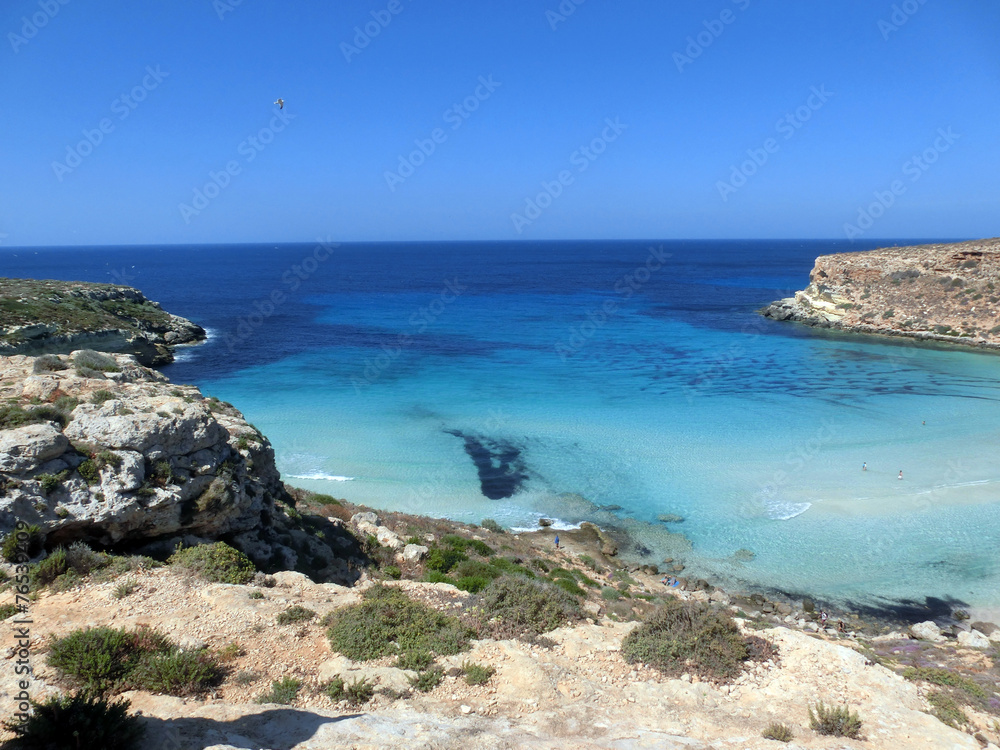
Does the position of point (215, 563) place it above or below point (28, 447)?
below

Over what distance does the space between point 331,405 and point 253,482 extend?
2362cm

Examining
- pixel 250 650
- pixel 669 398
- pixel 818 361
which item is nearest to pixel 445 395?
pixel 669 398

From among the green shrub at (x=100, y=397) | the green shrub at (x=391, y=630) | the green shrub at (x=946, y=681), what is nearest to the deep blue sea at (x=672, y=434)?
the green shrub at (x=946, y=681)

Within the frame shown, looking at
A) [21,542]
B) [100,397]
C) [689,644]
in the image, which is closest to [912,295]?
[689,644]

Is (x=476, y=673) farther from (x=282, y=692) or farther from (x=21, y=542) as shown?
(x=21, y=542)

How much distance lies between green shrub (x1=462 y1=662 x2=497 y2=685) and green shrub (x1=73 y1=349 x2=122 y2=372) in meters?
13.4

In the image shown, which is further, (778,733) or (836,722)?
(836,722)

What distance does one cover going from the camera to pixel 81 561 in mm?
10625

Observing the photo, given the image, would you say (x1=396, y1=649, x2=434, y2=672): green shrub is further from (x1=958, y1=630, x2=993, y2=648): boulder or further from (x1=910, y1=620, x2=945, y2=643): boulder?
(x1=910, y1=620, x2=945, y2=643): boulder

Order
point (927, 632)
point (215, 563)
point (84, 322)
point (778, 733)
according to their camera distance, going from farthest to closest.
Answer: point (84, 322) < point (927, 632) < point (215, 563) < point (778, 733)

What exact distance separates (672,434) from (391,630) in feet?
84.5

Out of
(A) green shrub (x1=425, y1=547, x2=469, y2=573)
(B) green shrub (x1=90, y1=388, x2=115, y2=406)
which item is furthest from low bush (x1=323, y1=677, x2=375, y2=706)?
(B) green shrub (x1=90, y1=388, x2=115, y2=406)

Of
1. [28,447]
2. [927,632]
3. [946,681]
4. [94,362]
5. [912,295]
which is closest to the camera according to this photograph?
[946,681]

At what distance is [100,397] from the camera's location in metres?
12.6
